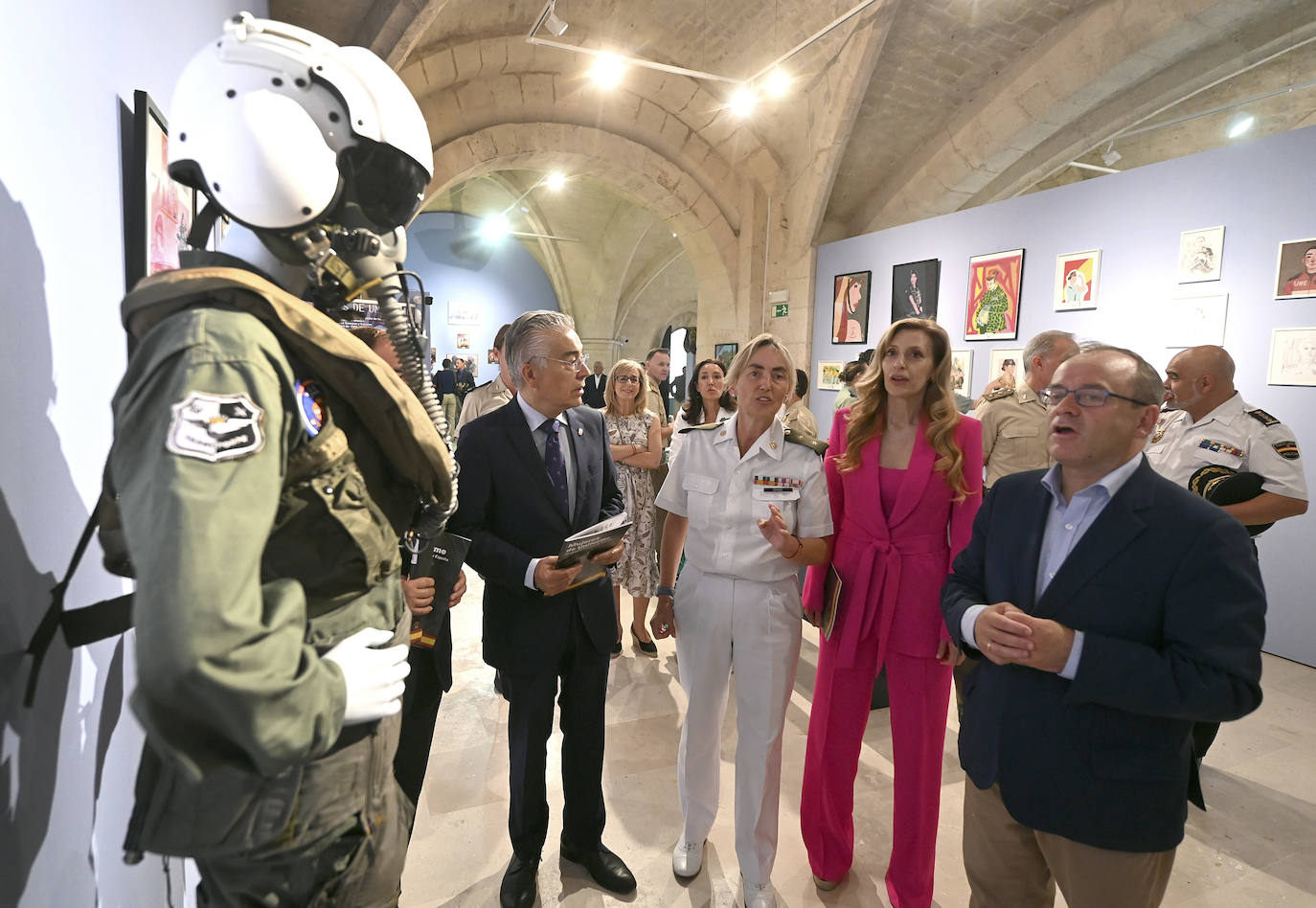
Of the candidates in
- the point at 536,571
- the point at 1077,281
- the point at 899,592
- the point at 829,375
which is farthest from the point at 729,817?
the point at 829,375

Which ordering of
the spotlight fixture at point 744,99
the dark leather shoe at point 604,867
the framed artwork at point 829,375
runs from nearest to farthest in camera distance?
the dark leather shoe at point 604,867
the spotlight fixture at point 744,99
the framed artwork at point 829,375

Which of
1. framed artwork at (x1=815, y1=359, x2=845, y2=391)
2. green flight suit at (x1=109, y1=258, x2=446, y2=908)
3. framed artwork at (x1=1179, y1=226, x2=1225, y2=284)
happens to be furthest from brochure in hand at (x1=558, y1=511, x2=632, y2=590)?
framed artwork at (x1=815, y1=359, x2=845, y2=391)

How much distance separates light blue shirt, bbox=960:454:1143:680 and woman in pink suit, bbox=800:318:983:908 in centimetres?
59

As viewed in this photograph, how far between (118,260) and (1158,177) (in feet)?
22.6

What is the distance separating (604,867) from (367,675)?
6.33 ft

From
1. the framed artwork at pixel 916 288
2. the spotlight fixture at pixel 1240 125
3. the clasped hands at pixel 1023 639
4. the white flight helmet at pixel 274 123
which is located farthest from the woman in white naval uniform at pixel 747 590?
the spotlight fixture at pixel 1240 125

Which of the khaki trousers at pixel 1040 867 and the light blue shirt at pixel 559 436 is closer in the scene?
the khaki trousers at pixel 1040 867

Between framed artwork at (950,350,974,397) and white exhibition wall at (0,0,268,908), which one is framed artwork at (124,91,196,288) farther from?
framed artwork at (950,350,974,397)

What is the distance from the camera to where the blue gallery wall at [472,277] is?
17.0 m

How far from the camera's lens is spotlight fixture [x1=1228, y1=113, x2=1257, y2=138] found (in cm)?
853

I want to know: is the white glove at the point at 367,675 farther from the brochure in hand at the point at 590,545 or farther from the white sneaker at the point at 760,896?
the white sneaker at the point at 760,896

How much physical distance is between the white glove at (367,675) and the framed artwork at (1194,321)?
6.17 metres

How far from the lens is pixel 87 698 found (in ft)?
4.39

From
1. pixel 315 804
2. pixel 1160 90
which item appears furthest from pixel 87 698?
pixel 1160 90
